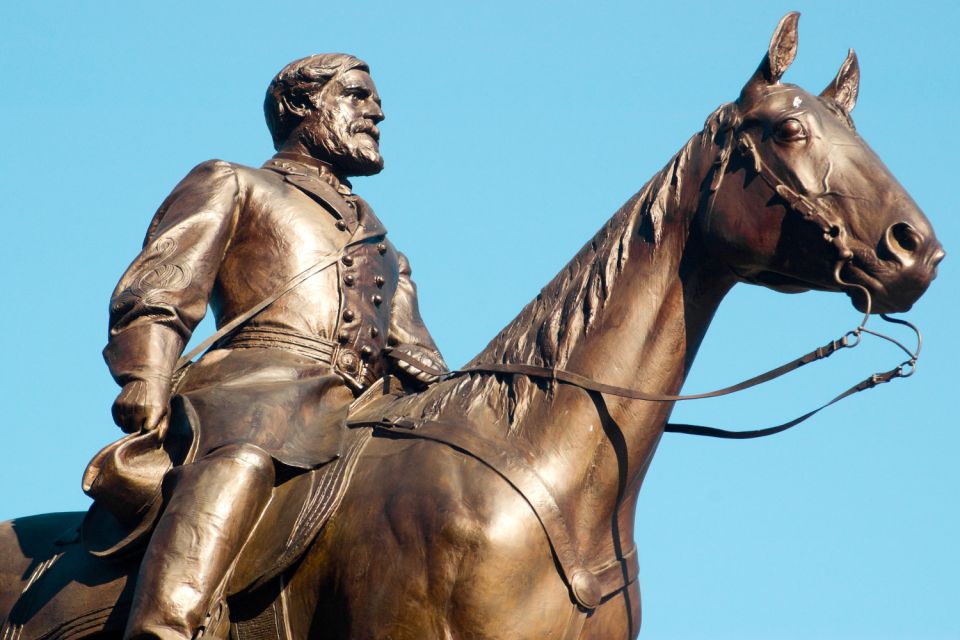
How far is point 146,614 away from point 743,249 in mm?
3797

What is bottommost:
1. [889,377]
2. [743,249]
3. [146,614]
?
[146,614]

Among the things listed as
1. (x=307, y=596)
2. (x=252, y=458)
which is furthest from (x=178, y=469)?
(x=307, y=596)

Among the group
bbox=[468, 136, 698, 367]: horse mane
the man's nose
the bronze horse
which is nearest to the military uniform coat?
the man's nose

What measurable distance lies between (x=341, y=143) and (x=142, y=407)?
9.40ft

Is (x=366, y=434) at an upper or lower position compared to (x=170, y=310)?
lower

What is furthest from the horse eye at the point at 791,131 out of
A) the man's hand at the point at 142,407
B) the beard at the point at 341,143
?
the man's hand at the point at 142,407

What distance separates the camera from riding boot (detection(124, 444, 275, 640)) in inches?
357

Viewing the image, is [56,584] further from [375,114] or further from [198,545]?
[375,114]

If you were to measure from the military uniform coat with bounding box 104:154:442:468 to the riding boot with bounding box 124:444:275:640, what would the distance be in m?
0.21

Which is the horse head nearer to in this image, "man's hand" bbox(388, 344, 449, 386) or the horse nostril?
the horse nostril

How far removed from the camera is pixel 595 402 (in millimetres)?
9102

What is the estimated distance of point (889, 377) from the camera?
30.4ft

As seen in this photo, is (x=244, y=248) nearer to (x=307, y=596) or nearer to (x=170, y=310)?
(x=170, y=310)

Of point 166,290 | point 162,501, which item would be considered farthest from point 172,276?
point 162,501
